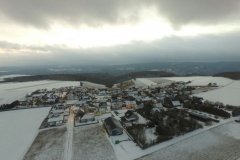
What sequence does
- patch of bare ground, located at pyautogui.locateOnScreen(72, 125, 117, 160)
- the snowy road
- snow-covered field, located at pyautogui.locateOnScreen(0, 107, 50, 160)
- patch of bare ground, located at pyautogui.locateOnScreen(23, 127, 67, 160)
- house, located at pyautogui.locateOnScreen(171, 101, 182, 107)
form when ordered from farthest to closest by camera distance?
house, located at pyautogui.locateOnScreen(171, 101, 182, 107)
snow-covered field, located at pyautogui.locateOnScreen(0, 107, 50, 160)
patch of bare ground, located at pyautogui.locateOnScreen(23, 127, 67, 160)
the snowy road
patch of bare ground, located at pyautogui.locateOnScreen(72, 125, 117, 160)

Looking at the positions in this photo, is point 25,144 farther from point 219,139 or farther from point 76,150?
point 219,139

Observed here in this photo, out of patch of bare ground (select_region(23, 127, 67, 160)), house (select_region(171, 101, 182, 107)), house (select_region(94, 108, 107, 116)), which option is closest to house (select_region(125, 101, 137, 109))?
house (select_region(94, 108, 107, 116))

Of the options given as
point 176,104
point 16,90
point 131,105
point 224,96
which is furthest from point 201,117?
point 16,90

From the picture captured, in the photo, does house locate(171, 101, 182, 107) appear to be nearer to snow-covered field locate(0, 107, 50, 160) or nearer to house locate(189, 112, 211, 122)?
house locate(189, 112, 211, 122)

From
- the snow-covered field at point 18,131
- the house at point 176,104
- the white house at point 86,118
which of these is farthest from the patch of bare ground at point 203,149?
the snow-covered field at point 18,131

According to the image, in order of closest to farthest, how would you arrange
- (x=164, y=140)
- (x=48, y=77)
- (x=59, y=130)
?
(x=164, y=140)
(x=59, y=130)
(x=48, y=77)

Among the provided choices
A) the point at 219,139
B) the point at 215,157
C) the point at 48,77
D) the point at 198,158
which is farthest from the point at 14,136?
the point at 48,77
